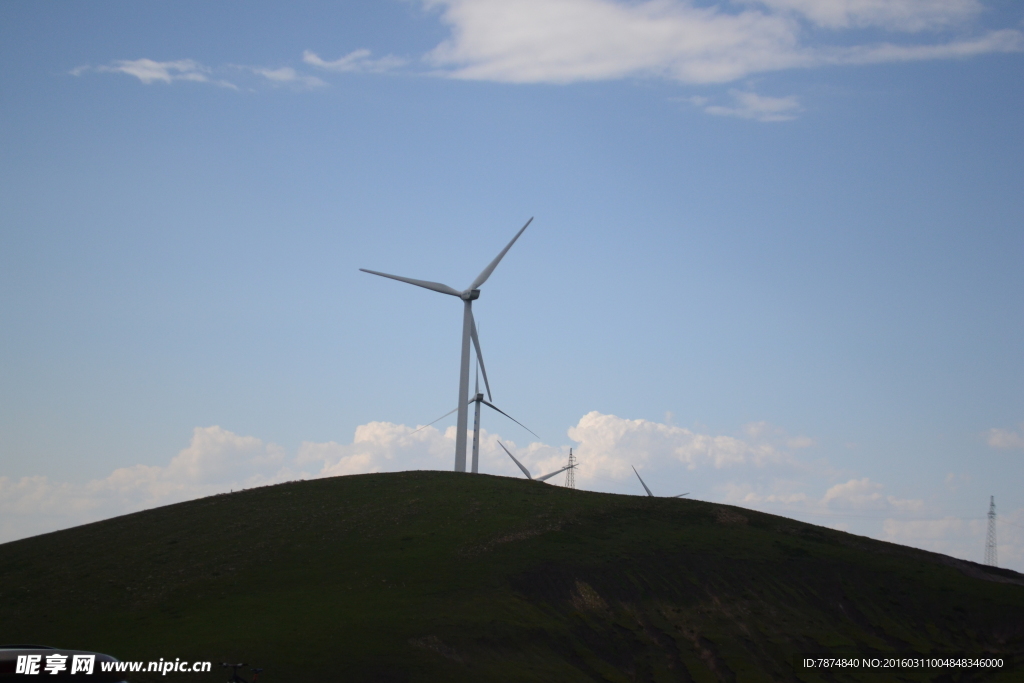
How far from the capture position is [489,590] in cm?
7019

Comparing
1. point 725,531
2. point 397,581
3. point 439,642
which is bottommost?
point 439,642

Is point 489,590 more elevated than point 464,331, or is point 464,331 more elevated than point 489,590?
point 464,331

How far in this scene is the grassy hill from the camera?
57.8m

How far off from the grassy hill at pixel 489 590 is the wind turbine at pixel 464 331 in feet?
27.6

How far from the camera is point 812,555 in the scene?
3391 inches

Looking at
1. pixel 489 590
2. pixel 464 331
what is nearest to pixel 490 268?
pixel 464 331

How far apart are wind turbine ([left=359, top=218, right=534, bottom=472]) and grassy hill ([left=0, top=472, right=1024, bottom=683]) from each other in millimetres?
8412

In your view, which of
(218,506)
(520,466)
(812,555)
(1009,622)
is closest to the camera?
(1009,622)

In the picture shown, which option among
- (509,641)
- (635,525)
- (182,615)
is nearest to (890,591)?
(635,525)

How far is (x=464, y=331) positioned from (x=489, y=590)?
42.6 meters

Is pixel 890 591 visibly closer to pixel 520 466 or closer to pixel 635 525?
pixel 635 525

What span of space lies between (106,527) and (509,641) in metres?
47.2

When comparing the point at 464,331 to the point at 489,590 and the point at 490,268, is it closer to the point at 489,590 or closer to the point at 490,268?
the point at 490,268

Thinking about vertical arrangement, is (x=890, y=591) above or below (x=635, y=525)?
below
